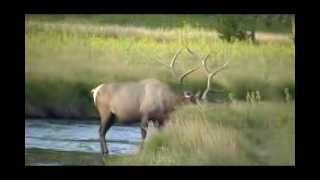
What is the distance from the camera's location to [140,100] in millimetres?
3137

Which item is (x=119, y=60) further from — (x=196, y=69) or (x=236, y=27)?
(x=236, y=27)

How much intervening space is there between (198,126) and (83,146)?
77 centimetres

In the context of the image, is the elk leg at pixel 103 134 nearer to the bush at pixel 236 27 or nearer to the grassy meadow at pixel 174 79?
the grassy meadow at pixel 174 79

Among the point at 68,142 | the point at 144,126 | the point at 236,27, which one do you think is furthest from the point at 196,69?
the point at 68,142

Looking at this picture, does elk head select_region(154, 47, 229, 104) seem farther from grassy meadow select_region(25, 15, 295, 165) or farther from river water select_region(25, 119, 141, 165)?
river water select_region(25, 119, 141, 165)

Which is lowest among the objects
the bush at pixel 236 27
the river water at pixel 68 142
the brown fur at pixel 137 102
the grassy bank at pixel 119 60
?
the river water at pixel 68 142

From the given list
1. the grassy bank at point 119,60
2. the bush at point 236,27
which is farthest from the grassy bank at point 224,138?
the bush at point 236,27

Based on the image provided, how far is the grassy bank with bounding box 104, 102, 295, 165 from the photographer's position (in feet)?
10.0

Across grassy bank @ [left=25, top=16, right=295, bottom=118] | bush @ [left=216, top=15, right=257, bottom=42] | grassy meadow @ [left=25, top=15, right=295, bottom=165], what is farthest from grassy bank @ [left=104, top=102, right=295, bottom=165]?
bush @ [left=216, top=15, right=257, bottom=42]

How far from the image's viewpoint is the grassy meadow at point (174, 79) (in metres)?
3.06

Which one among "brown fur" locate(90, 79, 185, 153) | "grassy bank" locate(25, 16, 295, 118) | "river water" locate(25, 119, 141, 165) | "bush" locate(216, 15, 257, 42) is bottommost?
"river water" locate(25, 119, 141, 165)
